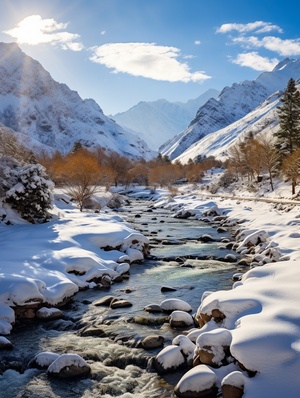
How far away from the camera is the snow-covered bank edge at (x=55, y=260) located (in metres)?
13.2

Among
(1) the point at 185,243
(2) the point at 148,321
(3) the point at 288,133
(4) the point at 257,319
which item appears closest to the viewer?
(4) the point at 257,319

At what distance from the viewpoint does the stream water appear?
28.6 feet

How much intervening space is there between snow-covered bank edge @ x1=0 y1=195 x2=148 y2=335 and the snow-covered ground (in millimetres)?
37

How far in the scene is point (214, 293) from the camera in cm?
1158

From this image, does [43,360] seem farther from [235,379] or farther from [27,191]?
[27,191]

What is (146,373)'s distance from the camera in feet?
30.5

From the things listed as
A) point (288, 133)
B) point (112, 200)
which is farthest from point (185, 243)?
point (288, 133)

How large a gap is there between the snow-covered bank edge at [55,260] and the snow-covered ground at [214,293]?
0.04 meters

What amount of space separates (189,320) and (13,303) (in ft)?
21.2

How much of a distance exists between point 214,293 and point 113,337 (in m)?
3.62

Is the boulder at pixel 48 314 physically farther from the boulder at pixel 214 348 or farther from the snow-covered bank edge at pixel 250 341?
the boulder at pixel 214 348

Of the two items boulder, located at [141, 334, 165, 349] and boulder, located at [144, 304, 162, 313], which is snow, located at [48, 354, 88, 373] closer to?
boulder, located at [141, 334, 165, 349]

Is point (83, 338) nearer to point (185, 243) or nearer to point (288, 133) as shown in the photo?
point (185, 243)

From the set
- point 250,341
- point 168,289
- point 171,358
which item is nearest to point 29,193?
point 168,289
